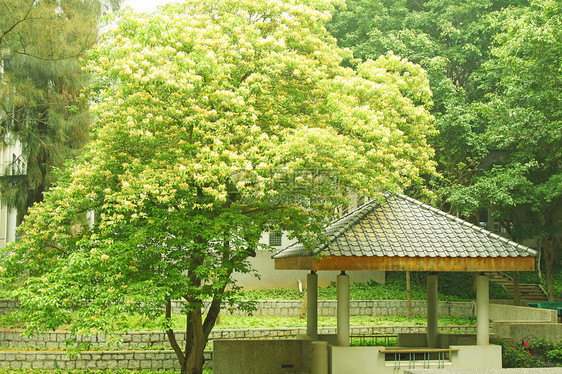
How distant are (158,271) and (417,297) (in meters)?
17.7

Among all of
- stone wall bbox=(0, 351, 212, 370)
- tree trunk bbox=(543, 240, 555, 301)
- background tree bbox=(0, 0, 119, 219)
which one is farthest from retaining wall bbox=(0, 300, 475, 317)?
background tree bbox=(0, 0, 119, 219)

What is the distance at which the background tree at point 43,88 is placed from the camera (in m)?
18.4

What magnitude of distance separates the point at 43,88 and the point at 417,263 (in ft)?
46.5

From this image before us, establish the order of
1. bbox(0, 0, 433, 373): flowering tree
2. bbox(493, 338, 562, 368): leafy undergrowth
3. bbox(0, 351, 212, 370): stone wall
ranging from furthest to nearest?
bbox(0, 351, 212, 370): stone wall < bbox(493, 338, 562, 368): leafy undergrowth < bbox(0, 0, 433, 373): flowering tree

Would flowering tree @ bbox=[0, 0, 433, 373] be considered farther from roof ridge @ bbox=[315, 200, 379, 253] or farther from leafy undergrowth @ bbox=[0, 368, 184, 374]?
leafy undergrowth @ bbox=[0, 368, 184, 374]

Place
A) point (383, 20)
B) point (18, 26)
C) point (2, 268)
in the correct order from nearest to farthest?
point (2, 268)
point (18, 26)
point (383, 20)

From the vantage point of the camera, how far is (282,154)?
1072 centimetres

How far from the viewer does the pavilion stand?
12.3 meters

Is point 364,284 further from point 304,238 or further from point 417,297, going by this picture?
point 304,238

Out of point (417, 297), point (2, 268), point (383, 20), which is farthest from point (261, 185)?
point (383, 20)

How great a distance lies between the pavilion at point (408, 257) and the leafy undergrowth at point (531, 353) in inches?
60.4

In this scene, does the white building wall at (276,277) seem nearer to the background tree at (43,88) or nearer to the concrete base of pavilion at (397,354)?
the background tree at (43,88)

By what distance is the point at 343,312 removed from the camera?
42.2 feet

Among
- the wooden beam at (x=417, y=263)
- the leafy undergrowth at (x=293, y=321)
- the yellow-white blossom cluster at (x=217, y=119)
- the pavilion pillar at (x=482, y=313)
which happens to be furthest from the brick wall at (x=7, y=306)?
the pavilion pillar at (x=482, y=313)
